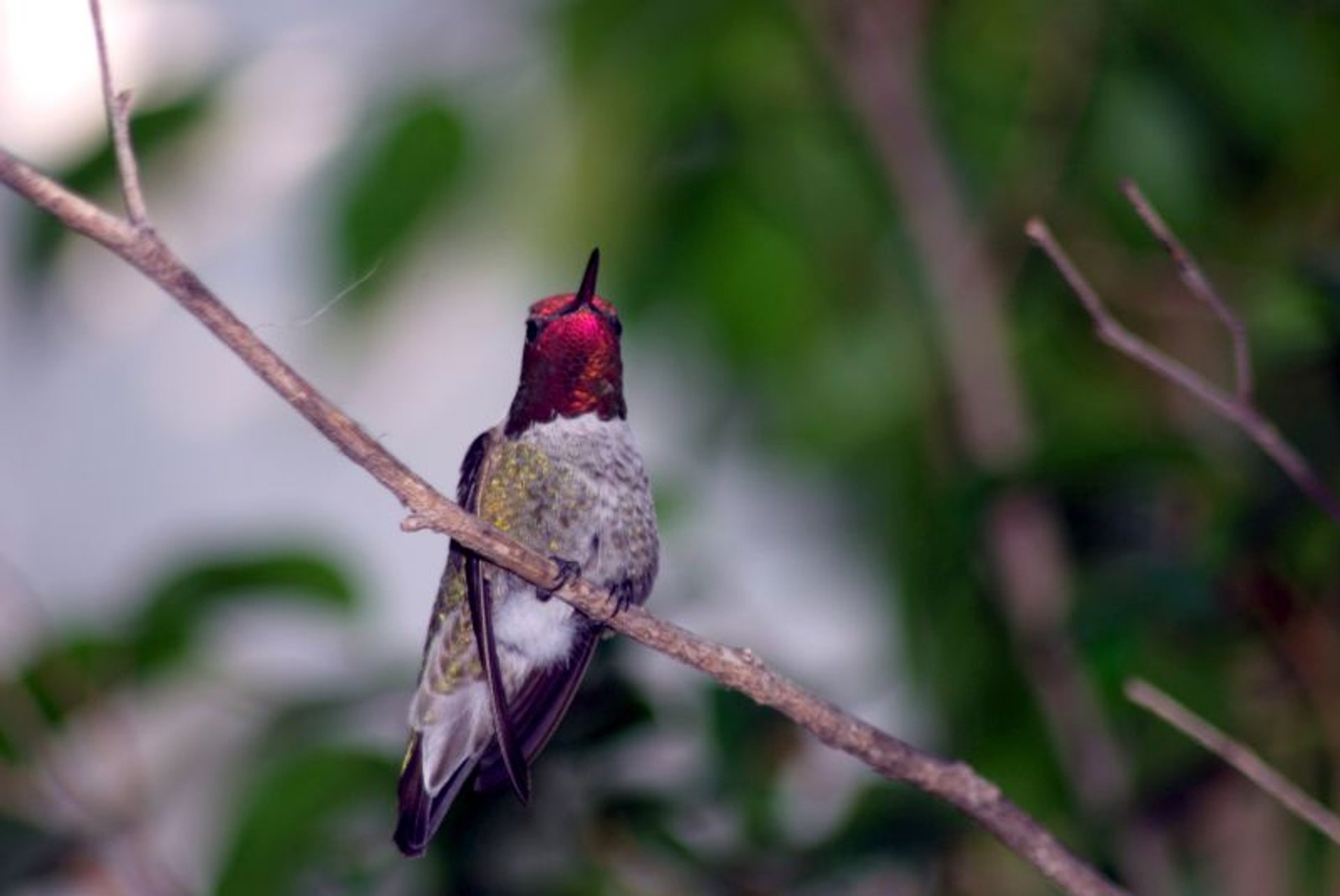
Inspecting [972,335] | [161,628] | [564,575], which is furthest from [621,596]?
[972,335]

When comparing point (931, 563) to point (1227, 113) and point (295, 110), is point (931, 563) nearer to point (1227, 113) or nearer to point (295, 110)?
point (1227, 113)

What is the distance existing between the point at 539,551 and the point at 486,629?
0.16 metres

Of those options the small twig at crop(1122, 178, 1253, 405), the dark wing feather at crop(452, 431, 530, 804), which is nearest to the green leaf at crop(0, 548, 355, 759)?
the dark wing feather at crop(452, 431, 530, 804)

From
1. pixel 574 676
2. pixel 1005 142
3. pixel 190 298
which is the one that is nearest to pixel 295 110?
pixel 1005 142

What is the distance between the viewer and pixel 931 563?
83.7 inches

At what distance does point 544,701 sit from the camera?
0.93 meters

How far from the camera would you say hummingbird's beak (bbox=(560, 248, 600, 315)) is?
58 cm

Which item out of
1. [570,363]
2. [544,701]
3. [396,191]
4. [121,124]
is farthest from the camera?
[396,191]

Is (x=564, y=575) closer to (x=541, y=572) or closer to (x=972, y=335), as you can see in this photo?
(x=541, y=572)

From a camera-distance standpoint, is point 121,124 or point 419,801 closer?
point 121,124

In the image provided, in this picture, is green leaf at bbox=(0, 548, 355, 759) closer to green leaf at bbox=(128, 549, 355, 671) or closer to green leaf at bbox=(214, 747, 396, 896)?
green leaf at bbox=(128, 549, 355, 671)

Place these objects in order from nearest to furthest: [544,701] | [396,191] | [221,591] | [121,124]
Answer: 1. [121,124]
2. [544,701]
3. [396,191]
4. [221,591]

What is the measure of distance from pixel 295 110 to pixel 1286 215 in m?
1.61

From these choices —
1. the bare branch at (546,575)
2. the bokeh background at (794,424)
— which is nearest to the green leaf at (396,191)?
the bokeh background at (794,424)
